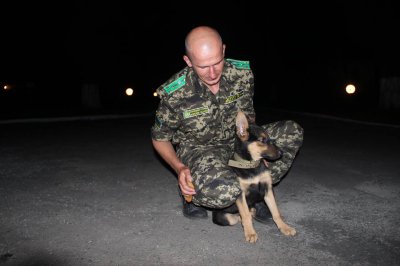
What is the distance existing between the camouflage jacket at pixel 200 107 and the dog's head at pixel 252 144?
380 millimetres

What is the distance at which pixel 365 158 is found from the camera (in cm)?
612

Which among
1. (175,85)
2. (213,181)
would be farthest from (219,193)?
(175,85)

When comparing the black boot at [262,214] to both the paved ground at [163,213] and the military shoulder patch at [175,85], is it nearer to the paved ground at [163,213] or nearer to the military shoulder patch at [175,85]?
the paved ground at [163,213]

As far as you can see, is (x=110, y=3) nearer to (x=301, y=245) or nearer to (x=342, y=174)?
(x=342, y=174)

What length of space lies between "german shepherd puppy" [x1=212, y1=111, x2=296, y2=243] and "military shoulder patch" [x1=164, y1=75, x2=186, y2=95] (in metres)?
0.80

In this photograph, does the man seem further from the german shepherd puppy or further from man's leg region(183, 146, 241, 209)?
the german shepherd puppy

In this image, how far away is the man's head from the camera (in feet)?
10.6

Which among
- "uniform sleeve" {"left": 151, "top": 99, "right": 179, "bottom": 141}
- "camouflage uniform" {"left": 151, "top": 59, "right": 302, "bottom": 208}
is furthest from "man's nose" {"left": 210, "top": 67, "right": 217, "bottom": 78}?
"uniform sleeve" {"left": 151, "top": 99, "right": 179, "bottom": 141}

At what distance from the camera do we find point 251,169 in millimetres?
3203

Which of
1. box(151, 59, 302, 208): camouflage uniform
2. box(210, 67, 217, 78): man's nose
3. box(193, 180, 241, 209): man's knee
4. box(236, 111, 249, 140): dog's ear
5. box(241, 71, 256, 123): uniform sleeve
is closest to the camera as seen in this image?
box(193, 180, 241, 209): man's knee

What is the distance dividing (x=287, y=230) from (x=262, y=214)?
0.42m

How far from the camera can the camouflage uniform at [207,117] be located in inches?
145

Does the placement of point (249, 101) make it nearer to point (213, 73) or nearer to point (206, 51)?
point (213, 73)

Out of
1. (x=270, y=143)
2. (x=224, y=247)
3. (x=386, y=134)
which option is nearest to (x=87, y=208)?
(x=224, y=247)
